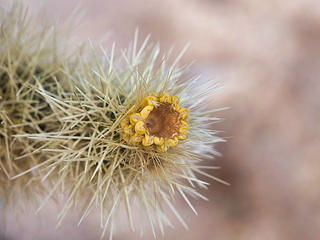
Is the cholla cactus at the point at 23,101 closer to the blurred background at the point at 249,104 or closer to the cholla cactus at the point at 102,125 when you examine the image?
the cholla cactus at the point at 102,125

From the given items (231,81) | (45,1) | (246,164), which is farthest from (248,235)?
(45,1)

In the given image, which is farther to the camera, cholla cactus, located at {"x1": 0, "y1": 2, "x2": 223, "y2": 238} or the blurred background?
the blurred background

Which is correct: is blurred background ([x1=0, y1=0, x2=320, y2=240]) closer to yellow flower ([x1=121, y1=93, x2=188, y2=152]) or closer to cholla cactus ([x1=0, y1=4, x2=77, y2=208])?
cholla cactus ([x1=0, y1=4, x2=77, y2=208])

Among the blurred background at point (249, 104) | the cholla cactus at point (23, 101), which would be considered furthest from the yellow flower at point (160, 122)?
the blurred background at point (249, 104)

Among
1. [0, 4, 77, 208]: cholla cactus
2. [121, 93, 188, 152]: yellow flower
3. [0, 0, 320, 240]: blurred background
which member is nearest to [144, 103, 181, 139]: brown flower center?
[121, 93, 188, 152]: yellow flower

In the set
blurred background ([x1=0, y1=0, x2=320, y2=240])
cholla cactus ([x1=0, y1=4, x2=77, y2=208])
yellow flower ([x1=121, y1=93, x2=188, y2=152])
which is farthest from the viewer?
blurred background ([x1=0, y1=0, x2=320, y2=240])
